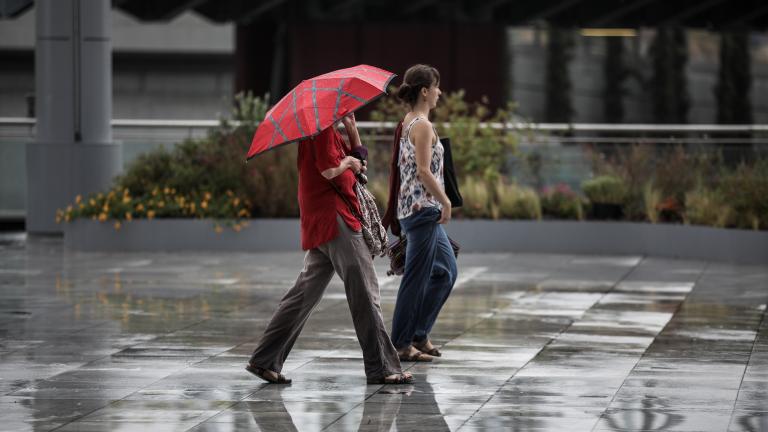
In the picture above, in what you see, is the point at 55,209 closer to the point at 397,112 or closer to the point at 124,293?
the point at 397,112

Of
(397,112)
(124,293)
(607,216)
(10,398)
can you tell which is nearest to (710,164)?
(607,216)

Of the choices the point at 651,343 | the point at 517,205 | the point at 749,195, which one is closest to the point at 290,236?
the point at 517,205

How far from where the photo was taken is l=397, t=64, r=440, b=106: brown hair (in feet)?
30.3

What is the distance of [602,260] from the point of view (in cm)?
1698

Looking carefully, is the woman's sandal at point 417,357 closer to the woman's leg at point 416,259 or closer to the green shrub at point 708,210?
the woman's leg at point 416,259

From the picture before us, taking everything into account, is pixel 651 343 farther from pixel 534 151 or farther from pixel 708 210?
pixel 534 151

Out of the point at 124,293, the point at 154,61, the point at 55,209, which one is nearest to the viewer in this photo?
the point at 124,293

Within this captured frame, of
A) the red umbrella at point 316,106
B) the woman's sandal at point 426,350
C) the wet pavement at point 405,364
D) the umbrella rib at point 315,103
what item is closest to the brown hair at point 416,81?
the red umbrella at point 316,106

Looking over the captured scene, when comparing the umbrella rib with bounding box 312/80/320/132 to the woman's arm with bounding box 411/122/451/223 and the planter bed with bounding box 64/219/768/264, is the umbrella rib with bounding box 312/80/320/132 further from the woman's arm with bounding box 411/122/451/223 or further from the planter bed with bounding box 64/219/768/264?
the planter bed with bounding box 64/219/768/264

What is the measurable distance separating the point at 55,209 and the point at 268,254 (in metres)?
4.06

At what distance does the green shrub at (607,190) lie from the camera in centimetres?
1856

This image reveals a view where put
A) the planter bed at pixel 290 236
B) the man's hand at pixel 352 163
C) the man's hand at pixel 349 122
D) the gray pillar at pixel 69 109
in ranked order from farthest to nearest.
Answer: the gray pillar at pixel 69 109, the planter bed at pixel 290 236, the man's hand at pixel 349 122, the man's hand at pixel 352 163

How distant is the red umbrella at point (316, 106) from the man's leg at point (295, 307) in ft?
2.42

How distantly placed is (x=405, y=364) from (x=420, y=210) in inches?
39.3
